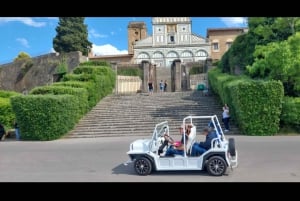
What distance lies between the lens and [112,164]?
11.9m

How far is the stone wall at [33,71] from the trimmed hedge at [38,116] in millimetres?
25823

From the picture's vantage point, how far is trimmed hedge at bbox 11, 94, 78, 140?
63.8 ft

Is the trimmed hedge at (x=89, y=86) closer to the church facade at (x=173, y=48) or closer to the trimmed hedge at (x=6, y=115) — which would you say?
the trimmed hedge at (x=6, y=115)

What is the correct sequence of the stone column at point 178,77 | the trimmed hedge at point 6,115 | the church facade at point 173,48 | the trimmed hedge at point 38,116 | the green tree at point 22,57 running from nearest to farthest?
the trimmed hedge at point 38,116, the trimmed hedge at point 6,115, the stone column at point 178,77, the green tree at point 22,57, the church facade at point 173,48

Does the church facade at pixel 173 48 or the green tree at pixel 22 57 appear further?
the church facade at pixel 173 48

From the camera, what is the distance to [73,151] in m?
14.9

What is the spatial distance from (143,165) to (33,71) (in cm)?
4197

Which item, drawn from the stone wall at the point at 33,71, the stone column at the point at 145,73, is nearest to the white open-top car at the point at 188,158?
the stone column at the point at 145,73

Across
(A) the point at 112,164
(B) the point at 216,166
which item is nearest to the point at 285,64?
(B) the point at 216,166

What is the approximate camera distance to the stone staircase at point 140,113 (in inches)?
819

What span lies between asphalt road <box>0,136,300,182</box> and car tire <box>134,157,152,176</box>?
0.16 metres

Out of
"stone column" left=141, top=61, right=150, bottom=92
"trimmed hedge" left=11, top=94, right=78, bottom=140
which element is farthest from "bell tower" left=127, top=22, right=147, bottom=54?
"trimmed hedge" left=11, top=94, right=78, bottom=140

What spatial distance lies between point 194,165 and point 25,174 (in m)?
4.75
